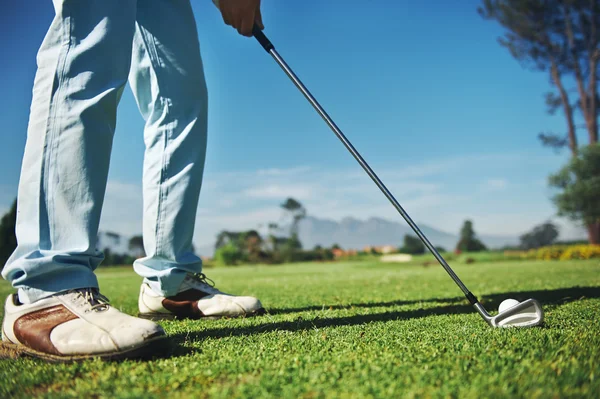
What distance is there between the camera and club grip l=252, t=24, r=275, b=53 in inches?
89.5

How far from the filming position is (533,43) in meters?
21.5

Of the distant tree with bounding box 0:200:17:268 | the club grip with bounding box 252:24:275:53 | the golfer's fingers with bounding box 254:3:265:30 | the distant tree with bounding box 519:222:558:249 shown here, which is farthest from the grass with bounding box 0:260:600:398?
the distant tree with bounding box 519:222:558:249

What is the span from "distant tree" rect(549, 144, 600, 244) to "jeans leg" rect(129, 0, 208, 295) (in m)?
17.4

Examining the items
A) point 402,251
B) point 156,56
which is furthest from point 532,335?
point 402,251

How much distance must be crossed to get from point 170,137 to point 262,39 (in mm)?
656

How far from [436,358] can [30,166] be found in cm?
130

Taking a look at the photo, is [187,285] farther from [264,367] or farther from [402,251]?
[402,251]

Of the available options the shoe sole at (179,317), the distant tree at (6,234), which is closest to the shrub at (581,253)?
the shoe sole at (179,317)

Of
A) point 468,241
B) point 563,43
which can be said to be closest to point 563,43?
point 563,43

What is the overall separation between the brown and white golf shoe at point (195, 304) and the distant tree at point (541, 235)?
63.8 ft

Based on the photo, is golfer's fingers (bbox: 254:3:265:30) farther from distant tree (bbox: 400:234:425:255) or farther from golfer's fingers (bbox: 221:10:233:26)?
distant tree (bbox: 400:234:425:255)

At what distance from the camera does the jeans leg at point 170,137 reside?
216cm

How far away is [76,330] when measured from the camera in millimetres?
1283

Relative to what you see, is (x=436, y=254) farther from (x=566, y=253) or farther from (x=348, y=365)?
(x=566, y=253)
